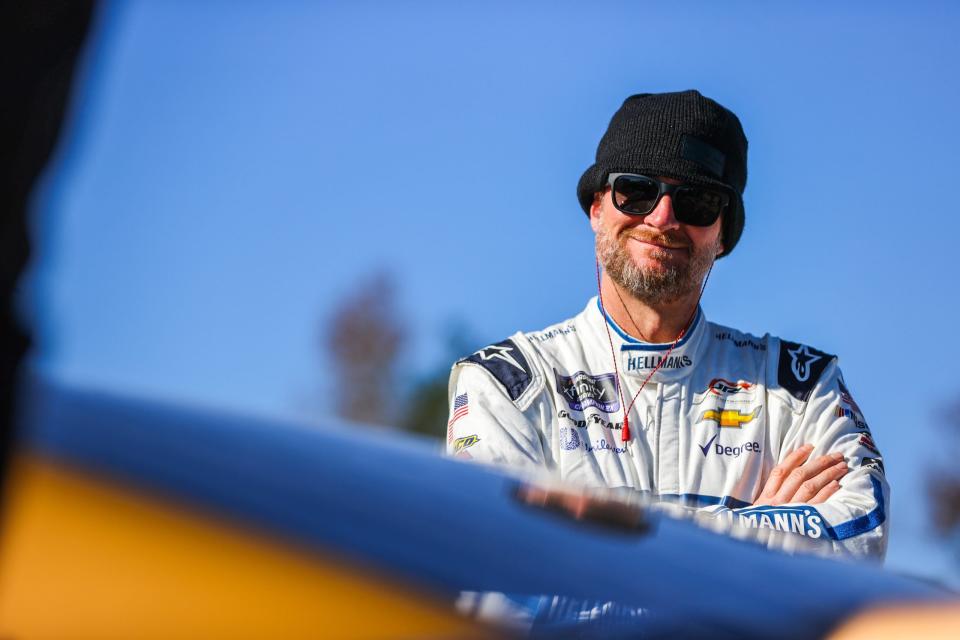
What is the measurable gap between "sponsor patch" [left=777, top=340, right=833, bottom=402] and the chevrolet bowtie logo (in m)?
0.14

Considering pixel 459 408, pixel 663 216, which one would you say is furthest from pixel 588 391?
pixel 663 216

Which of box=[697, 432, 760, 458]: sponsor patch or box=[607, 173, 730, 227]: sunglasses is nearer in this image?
box=[697, 432, 760, 458]: sponsor patch

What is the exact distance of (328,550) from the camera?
996 millimetres

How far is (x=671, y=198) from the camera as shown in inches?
147

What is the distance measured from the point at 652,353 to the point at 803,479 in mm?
633

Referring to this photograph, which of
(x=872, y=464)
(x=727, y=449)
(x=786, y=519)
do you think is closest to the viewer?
(x=786, y=519)

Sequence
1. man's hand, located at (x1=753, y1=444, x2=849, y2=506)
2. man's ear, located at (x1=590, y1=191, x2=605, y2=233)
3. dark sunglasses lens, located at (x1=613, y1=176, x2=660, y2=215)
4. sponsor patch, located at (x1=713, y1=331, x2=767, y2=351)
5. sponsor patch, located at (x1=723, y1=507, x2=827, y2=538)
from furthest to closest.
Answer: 1. man's ear, located at (x1=590, y1=191, x2=605, y2=233)
2. sponsor patch, located at (x1=713, y1=331, x2=767, y2=351)
3. dark sunglasses lens, located at (x1=613, y1=176, x2=660, y2=215)
4. man's hand, located at (x1=753, y1=444, x2=849, y2=506)
5. sponsor patch, located at (x1=723, y1=507, x2=827, y2=538)

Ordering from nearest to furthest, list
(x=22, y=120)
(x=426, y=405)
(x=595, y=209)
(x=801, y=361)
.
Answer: (x=22, y=120) < (x=801, y=361) < (x=595, y=209) < (x=426, y=405)

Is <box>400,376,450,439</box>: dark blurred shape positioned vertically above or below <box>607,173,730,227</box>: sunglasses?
below

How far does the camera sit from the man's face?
148 inches

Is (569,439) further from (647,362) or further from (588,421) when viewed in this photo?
(647,362)

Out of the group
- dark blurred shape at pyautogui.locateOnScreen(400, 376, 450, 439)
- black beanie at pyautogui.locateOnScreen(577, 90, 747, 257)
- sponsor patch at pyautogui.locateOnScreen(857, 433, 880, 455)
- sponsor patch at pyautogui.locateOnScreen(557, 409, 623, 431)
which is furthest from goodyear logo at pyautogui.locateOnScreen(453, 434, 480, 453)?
dark blurred shape at pyautogui.locateOnScreen(400, 376, 450, 439)

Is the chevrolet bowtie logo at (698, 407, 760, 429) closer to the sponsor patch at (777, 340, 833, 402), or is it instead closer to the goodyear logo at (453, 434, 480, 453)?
the sponsor patch at (777, 340, 833, 402)

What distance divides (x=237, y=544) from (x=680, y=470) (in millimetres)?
2672
